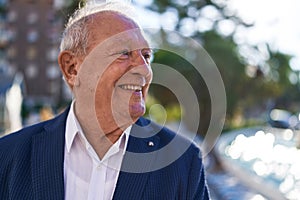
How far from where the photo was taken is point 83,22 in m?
1.28

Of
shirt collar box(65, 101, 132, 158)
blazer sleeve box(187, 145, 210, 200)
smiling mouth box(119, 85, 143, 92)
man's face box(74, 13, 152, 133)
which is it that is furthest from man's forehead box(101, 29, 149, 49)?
blazer sleeve box(187, 145, 210, 200)

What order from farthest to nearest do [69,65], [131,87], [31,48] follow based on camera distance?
[31,48], [69,65], [131,87]

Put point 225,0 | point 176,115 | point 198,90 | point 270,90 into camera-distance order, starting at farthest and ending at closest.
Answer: point 176,115
point 270,90
point 198,90
point 225,0

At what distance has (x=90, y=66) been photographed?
1277mm

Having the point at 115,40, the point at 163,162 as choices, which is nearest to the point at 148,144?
the point at 163,162

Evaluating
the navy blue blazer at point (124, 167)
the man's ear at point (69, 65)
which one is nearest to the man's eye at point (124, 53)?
the man's ear at point (69, 65)

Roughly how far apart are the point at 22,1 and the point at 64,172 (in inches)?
1123

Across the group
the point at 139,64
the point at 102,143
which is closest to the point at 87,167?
the point at 102,143

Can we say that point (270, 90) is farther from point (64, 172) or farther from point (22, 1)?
point (22, 1)

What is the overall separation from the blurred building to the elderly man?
1049 inches

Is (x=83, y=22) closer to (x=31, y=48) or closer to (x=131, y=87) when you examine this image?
(x=131, y=87)

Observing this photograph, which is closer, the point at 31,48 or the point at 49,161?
the point at 49,161

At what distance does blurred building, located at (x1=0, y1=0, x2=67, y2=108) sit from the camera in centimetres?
2798

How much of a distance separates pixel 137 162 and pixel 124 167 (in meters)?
0.04
